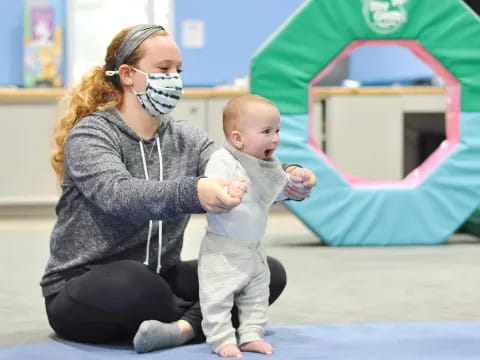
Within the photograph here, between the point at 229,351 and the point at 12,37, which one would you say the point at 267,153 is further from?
the point at 12,37

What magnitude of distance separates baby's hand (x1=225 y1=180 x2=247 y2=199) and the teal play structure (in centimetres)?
212

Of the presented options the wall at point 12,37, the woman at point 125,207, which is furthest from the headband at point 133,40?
the wall at point 12,37

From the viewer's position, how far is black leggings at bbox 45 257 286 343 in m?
1.89

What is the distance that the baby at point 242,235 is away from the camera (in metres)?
1.82

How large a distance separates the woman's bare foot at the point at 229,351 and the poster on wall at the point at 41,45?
4.85 m

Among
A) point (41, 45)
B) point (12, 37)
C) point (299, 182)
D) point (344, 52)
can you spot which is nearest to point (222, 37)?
point (41, 45)

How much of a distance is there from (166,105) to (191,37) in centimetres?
482

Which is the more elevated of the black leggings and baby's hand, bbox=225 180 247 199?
baby's hand, bbox=225 180 247 199

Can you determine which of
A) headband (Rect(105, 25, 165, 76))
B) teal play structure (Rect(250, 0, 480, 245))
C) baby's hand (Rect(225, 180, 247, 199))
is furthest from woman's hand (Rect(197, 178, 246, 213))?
teal play structure (Rect(250, 0, 480, 245))

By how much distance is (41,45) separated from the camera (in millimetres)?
6418

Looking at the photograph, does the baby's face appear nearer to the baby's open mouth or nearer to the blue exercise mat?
the baby's open mouth

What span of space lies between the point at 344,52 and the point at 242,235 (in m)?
2.23

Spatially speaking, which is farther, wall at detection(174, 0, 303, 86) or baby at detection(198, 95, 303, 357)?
wall at detection(174, 0, 303, 86)

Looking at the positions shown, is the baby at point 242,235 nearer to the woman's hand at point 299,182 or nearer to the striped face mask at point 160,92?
the woman's hand at point 299,182
